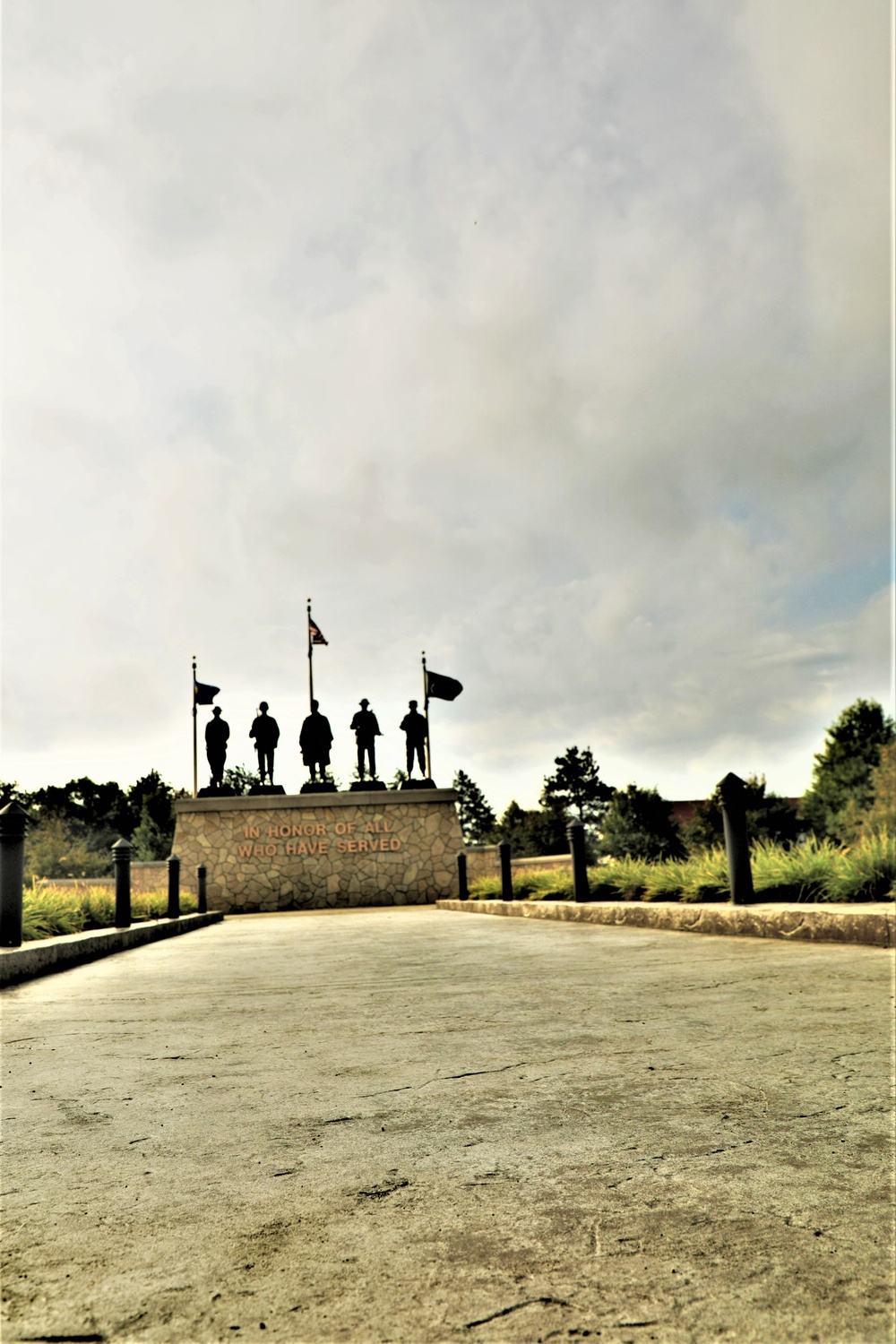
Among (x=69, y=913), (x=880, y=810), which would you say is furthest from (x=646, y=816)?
(x=69, y=913)

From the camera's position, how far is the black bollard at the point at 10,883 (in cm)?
698

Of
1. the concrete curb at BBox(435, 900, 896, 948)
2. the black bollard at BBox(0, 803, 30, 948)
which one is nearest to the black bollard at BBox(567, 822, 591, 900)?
the concrete curb at BBox(435, 900, 896, 948)

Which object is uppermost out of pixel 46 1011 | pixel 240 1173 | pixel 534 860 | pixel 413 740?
pixel 413 740

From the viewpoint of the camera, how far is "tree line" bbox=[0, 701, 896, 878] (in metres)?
37.1

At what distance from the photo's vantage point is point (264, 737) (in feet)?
88.9

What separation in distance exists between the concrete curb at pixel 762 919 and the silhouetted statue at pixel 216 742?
1752 cm

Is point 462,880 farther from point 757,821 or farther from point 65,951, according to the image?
point 757,821

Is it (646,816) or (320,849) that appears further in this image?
(646,816)

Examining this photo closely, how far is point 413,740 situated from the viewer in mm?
27250

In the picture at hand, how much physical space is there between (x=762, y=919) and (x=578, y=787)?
76388mm

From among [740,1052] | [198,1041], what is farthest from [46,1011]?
[740,1052]

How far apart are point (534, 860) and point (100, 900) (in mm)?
19734

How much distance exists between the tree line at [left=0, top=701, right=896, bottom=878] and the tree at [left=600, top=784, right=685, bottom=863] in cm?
5

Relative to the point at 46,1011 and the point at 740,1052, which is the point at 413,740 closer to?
the point at 46,1011
